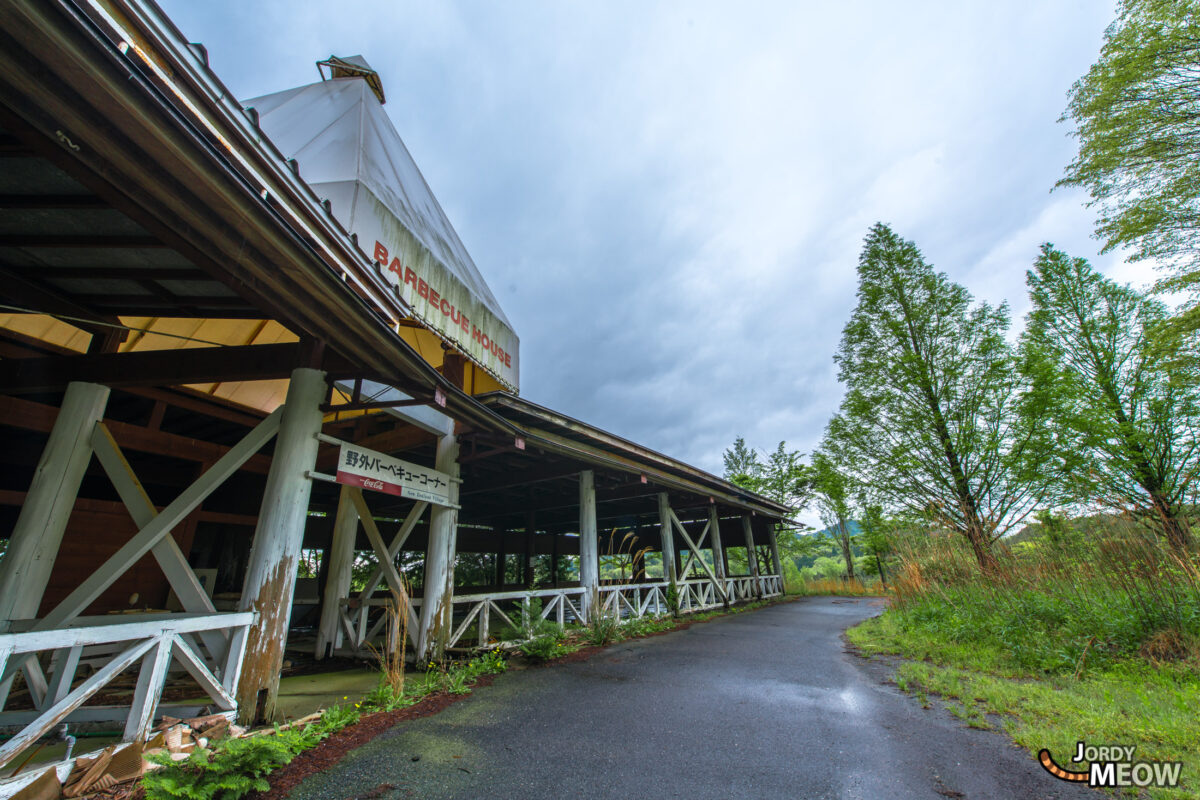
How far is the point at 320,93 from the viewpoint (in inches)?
313

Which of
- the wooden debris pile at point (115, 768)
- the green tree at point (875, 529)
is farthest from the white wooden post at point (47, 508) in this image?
the green tree at point (875, 529)

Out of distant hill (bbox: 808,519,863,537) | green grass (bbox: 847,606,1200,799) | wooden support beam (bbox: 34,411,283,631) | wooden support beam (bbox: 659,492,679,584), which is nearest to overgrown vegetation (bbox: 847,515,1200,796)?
green grass (bbox: 847,606,1200,799)

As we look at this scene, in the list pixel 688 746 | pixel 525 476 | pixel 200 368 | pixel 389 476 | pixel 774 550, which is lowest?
pixel 688 746

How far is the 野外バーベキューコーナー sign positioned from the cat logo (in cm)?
581

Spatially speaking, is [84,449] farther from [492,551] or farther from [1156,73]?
[1156,73]

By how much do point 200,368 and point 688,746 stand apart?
5.47 m

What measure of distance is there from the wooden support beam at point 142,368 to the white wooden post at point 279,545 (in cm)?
38

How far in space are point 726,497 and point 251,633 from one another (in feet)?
41.1

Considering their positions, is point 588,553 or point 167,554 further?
point 588,553

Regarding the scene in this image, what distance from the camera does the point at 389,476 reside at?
5.08m

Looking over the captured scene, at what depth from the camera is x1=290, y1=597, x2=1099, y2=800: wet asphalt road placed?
8.99 ft

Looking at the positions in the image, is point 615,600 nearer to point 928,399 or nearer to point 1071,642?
point 1071,642

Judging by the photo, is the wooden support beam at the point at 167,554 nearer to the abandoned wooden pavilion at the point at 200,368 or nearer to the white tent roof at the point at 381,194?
the abandoned wooden pavilion at the point at 200,368

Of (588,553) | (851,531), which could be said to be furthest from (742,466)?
(588,553)
